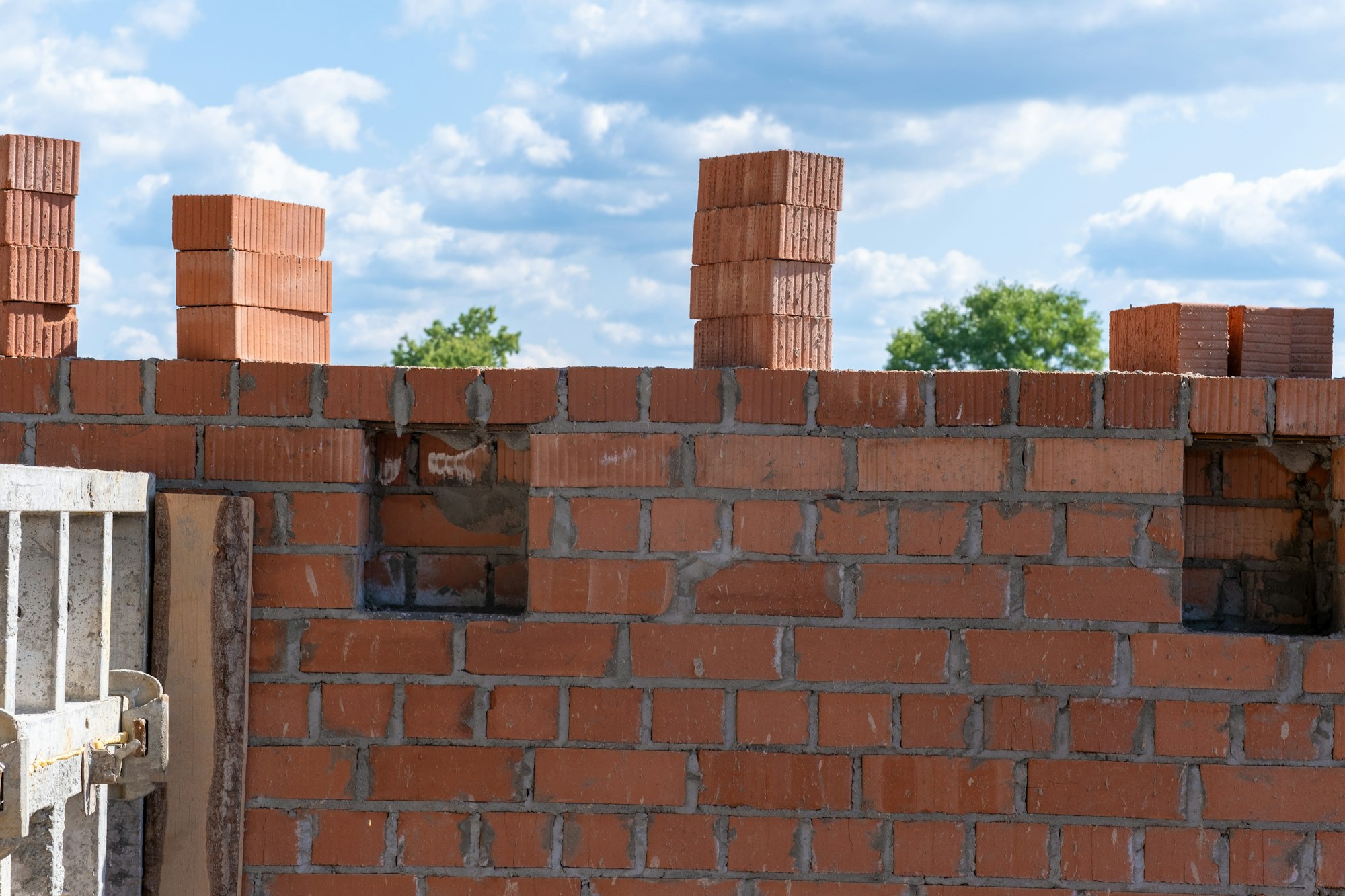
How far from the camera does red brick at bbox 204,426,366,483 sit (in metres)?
2.70

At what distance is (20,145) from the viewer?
295 centimetres

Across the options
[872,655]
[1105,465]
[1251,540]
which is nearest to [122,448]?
[872,655]

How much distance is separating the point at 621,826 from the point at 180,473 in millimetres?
1298

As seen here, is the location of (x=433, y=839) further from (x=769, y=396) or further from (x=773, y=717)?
(x=769, y=396)

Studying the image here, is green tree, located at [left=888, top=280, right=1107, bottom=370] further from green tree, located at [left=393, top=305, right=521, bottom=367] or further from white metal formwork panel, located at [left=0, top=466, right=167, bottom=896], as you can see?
white metal formwork panel, located at [left=0, top=466, right=167, bottom=896]

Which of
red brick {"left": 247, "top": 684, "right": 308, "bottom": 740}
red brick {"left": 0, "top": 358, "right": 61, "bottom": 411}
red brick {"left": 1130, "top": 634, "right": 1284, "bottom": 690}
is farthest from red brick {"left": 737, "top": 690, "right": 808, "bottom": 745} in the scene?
red brick {"left": 0, "top": 358, "right": 61, "bottom": 411}

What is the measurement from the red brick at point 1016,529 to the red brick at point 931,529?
5 cm

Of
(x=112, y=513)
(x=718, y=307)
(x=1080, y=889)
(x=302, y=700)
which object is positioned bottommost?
(x=1080, y=889)

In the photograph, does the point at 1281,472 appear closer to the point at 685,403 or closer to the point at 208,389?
the point at 685,403

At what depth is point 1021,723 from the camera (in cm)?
262

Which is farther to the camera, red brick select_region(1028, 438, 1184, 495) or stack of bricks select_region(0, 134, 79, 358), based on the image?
stack of bricks select_region(0, 134, 79, 358)

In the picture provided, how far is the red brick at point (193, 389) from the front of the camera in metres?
2.73

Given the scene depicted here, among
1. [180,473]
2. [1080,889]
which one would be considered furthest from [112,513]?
[1080,889]

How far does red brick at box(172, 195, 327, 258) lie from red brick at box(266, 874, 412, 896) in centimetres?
151
